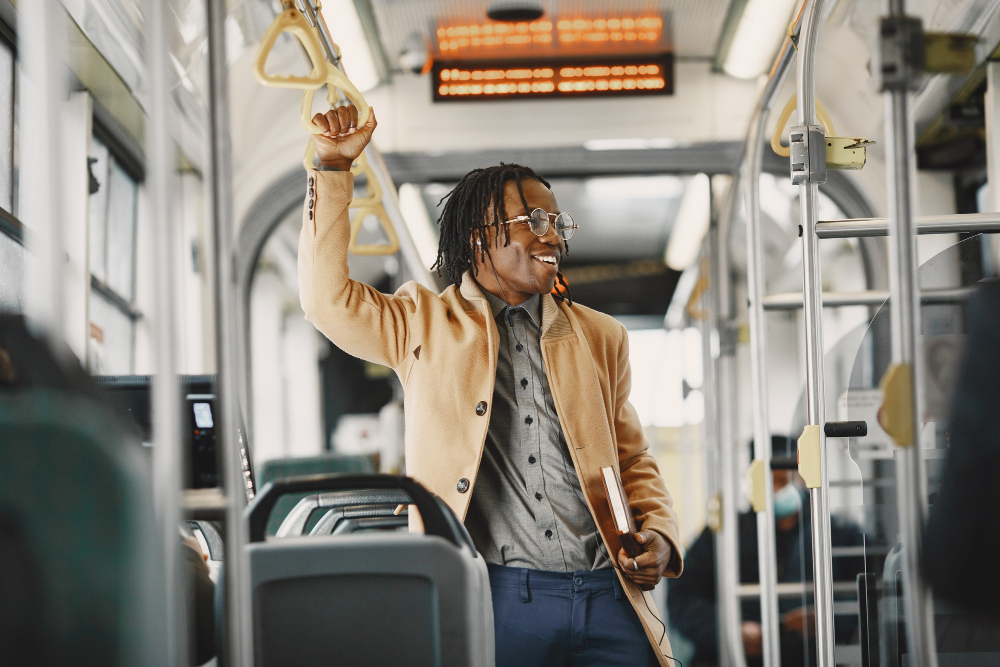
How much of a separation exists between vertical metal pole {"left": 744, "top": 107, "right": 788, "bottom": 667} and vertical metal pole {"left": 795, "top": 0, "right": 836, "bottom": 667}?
61 centimetres

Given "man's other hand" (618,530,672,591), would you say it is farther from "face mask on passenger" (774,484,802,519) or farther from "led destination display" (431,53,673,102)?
"face mask on passenger" (774,484,802,519)

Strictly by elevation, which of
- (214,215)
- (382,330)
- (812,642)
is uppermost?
(214,215)

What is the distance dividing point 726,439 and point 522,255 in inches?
101

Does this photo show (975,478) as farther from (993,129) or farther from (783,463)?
(993,129)

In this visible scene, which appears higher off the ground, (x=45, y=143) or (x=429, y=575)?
(x=45, y=143)

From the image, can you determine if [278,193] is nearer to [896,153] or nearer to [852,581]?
[852,581]

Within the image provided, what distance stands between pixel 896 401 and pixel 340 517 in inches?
80.4

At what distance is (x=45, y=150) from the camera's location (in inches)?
47.6

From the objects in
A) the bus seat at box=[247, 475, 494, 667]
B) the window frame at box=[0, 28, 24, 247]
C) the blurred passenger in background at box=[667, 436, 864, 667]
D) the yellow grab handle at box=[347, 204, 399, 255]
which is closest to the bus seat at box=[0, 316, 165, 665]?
the bus seat at box=[247, 475, 494, 667]

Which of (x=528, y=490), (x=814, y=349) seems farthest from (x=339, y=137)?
(x=814, y=349)

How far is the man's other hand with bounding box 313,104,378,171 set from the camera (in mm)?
1779

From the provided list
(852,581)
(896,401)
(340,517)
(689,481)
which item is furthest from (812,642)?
(689,481)

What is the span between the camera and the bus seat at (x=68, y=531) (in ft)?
3.50

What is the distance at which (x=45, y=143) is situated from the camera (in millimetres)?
1210
